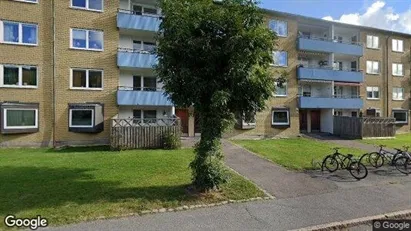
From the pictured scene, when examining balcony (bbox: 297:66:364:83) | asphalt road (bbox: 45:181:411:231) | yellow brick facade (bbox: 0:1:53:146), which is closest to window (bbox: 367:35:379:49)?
balcony (bbox: 297:66:364:83)

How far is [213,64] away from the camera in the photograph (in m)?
8.44

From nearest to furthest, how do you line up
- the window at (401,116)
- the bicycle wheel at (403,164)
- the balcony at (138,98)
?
1. the bicycle wheel at (403,164)
2. the balcony at (138,98)
3. the window at (401,116)

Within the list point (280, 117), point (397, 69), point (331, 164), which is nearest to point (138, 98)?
point (280, 117)

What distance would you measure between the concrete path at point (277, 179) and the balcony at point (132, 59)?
33.2ft

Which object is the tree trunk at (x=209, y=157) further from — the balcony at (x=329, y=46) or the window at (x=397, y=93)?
the window at (x=397, y=93)

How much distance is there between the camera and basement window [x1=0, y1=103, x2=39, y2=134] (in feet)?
57.9

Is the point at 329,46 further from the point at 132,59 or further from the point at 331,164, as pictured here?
the point at 331,164

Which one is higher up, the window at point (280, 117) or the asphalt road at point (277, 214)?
the window at point (280, 117)

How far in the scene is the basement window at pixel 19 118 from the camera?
17.6 m

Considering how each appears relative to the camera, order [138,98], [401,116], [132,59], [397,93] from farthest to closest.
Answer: [397,93] < [401,116] < [132,59] < [138,98]

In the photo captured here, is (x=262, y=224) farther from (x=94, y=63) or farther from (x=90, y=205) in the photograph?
(x=94, y=63)

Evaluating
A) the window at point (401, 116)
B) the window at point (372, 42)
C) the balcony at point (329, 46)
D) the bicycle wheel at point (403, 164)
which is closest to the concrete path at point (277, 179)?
the bicycle wheel at point (403, 164)

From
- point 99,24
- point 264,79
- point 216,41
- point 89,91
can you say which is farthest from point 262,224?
point 99,24

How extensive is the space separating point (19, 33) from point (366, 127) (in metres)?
25.9
